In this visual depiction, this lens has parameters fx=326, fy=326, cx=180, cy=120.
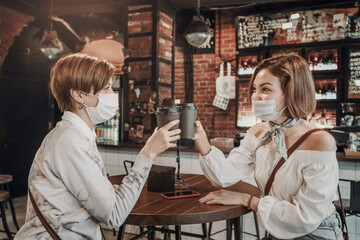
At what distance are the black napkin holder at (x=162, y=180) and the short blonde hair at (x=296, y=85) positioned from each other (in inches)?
30.3

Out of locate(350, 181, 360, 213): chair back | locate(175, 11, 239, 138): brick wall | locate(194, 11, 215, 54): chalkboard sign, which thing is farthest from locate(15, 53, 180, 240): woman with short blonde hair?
locate(194, 11, 215, 54): chalkboard sign

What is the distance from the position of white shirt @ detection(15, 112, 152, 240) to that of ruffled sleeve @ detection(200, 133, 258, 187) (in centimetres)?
60

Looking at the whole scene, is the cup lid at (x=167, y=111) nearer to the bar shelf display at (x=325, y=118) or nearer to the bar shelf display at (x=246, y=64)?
the bar shelf display at (x=325, y=118)

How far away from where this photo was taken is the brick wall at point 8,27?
215 inches

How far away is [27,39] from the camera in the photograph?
19.2 feet

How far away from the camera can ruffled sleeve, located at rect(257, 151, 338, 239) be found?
4.73ft

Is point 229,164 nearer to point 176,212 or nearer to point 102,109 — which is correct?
point 176,212

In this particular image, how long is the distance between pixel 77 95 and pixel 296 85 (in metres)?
1.03

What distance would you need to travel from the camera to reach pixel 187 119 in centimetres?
154

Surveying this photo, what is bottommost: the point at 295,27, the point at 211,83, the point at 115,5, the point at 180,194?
the point at 180,194

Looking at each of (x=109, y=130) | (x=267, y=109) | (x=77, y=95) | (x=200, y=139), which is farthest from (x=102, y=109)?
(x=109, y=130)

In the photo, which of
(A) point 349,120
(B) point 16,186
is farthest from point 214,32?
(B) point 16,186

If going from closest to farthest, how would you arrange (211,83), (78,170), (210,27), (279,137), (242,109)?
(78,170) → (279,137) → (242,109) → (210,27) → (211,83)

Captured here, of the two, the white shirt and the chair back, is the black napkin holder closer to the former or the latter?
the white shirt
